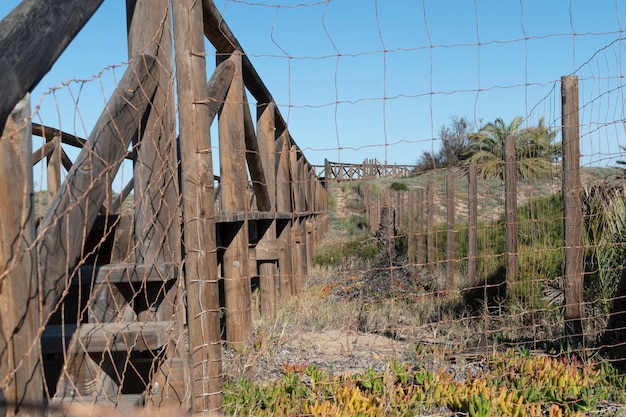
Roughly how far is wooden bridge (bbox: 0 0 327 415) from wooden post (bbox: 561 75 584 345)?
2689 mm

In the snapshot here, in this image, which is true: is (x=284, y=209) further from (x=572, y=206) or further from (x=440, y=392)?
(x=440, y=392)

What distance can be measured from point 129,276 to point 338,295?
21.4ft

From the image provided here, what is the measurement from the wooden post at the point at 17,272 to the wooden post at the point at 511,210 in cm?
622

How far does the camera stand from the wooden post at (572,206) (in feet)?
17.4

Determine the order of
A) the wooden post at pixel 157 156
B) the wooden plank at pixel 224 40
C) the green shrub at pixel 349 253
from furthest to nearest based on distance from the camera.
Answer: the green shrub at pixel 349 253, the wooden plank at pixel 224 40, the wooden post at pixel 157 156

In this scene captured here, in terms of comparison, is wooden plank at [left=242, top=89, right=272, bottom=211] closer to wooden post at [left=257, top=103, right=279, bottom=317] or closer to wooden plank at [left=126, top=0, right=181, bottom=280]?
wooden post at [left=257, top=103, right=279, bottom=317]

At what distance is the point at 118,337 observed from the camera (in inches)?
98.7

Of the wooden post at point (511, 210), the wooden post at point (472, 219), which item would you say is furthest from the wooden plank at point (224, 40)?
the wooden post at point (472, 219)

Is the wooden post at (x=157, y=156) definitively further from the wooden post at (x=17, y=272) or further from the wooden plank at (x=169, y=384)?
the wooden post at (x=17, y=272)

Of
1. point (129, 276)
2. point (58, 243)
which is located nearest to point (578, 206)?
point (129, 276)

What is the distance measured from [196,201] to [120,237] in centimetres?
39

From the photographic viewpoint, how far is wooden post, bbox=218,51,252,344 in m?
4.80

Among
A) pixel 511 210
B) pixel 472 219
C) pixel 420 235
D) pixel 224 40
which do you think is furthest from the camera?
pixel 420 235

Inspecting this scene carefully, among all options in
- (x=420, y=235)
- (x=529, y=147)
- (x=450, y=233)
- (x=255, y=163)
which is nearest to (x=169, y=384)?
(x=255, y=163)
